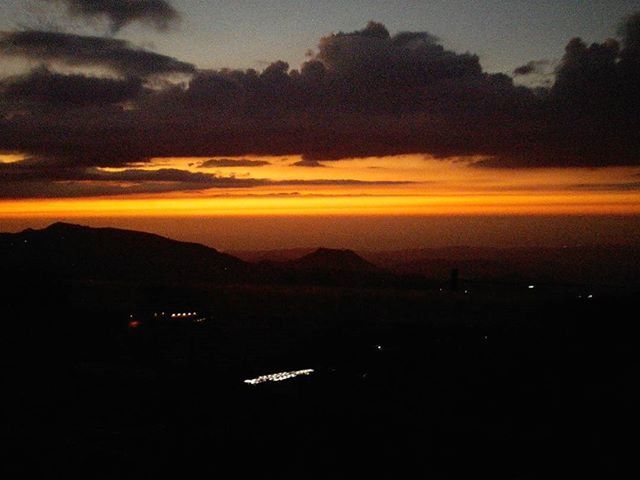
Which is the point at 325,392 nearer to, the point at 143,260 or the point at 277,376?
the point at 277,376

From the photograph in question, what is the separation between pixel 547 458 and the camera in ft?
48.2

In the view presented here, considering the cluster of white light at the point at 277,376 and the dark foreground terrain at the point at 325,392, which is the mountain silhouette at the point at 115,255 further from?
the cluster of white light at the point at 277,376

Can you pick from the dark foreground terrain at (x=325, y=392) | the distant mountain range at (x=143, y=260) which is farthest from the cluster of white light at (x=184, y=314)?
the distant mountain range at (x=143, y=260)

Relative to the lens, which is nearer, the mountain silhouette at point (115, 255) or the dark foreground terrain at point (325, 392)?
the dark foreground terrain at point (325, 392)

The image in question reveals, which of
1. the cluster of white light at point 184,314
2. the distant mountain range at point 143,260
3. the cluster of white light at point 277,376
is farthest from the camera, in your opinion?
the distant mountain range at point 143,260

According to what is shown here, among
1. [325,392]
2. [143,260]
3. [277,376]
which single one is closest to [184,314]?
A: [277,376]

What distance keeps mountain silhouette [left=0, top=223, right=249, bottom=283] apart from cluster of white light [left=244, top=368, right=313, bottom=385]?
44.5 m

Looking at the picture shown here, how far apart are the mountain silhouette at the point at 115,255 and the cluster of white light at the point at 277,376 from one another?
146 feet

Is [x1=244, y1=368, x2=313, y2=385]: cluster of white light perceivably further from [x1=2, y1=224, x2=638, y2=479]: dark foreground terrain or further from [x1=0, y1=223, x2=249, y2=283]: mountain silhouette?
[x1=0, y1=223, x2=249, y2=283]: mountain silhouette

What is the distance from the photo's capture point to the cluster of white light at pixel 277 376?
22453 millimetres

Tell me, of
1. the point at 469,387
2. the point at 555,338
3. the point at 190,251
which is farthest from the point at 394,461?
the point at 190,251

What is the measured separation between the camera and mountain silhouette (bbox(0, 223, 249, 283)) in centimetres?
7256

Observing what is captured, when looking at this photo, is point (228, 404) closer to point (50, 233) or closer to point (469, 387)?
point (469, 387)

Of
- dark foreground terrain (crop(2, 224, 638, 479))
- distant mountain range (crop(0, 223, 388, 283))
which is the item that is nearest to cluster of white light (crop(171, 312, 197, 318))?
dark foreground terrain (crop(2, 224, 638, 479))
